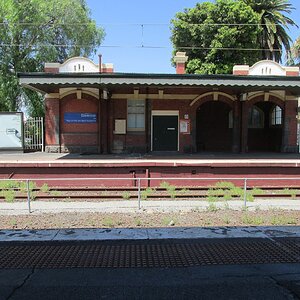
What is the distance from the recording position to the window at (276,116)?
22.6m

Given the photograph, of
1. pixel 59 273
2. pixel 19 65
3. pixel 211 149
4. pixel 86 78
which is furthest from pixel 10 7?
pixel 59 273

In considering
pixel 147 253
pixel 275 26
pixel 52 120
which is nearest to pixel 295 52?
pixel 275 26

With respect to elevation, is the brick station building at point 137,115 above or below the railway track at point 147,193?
above

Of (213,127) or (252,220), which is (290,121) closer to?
(213,127)

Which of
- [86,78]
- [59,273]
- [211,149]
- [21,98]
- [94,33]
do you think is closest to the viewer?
[59,273]

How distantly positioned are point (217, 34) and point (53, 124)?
790 inches

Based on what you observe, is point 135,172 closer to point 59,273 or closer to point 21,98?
point 59,273

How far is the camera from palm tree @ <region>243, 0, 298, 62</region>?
3869 cm

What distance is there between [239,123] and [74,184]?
11.0m

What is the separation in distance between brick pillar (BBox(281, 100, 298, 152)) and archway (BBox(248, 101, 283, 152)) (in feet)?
4.15

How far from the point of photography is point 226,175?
46.1 feet

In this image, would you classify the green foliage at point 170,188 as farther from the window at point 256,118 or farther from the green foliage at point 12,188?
the window at point 256,118

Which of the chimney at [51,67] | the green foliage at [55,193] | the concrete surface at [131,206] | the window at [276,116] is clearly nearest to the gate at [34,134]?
the chimney at [51,67]

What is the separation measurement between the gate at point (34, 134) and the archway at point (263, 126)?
484 inches
